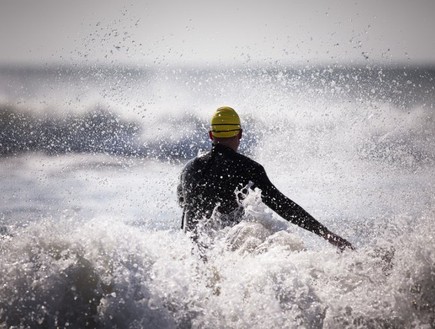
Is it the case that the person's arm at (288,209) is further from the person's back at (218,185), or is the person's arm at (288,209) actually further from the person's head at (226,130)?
the person's head at (226,130)

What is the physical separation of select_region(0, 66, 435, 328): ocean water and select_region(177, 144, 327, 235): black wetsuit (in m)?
0.14

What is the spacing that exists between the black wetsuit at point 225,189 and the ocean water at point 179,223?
137 mm

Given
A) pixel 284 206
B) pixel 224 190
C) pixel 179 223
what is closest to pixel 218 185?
pixel 224 190

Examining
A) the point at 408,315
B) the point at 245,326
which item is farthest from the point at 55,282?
the point at 408,315

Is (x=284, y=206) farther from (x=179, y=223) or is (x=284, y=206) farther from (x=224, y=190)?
(x=179, y=223)

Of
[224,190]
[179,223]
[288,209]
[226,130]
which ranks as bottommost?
[179,223]

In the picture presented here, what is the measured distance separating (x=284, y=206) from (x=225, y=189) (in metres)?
0.55

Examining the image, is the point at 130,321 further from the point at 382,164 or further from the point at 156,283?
the point at 382,164

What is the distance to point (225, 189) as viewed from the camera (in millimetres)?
5414

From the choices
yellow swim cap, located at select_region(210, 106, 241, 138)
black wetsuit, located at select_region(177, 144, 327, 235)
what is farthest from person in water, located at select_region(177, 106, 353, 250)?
yellow swim cap, located at select_region(210, 106, 241, 138)

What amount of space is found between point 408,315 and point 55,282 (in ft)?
8.10

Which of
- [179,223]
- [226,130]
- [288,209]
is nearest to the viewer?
[288,209]

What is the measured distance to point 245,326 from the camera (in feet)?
13.8

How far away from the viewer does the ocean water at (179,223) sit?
164 inches
